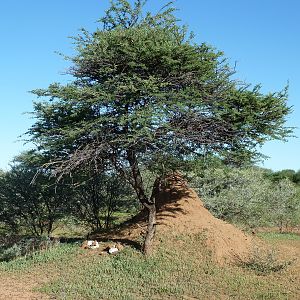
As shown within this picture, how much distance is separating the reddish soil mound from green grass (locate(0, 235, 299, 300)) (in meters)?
0.43

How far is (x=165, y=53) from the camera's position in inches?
506

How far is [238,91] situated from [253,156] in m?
2.45

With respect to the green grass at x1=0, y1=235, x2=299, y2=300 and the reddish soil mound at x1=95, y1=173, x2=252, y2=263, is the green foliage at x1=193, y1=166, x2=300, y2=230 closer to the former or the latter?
the reddish soil mound at x1=95, y1=173, x2=252, y2=263

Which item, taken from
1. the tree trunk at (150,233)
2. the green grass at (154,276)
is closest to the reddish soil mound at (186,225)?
the green grass at (154,276)

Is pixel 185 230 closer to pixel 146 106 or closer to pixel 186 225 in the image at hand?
pixel 186 225

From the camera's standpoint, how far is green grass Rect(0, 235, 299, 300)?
11.4 meters

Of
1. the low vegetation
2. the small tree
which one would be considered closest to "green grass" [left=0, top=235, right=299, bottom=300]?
the low vegetation

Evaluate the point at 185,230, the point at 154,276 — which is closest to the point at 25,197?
the point at 185,230

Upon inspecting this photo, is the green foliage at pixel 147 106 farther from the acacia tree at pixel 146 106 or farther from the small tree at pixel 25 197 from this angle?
the small tree at pixel 25 197

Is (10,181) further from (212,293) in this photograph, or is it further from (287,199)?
(287,199)

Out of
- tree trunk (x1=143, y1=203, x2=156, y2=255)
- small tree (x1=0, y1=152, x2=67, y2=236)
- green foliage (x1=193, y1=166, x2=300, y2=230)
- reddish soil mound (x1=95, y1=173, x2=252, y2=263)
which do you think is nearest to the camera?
tree trunk (x1=143, y1=203, x2=156, y2=255)

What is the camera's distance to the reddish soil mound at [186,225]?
49.2 feet

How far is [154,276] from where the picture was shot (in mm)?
12562

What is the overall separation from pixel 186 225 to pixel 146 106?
531 centimetres
